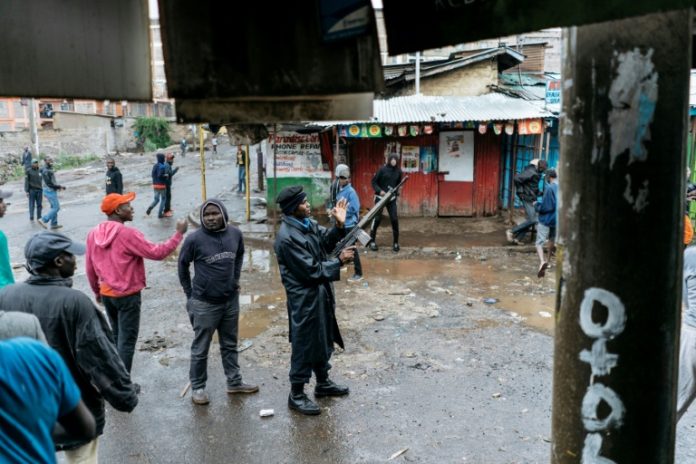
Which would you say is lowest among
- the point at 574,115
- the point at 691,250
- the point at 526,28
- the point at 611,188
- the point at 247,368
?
the point at 247,368

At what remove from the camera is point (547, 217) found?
9.83m

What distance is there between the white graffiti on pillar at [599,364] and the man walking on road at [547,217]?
306 inches

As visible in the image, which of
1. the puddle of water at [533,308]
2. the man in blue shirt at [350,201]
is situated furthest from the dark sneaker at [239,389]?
the man in blue shirt at [350,201]

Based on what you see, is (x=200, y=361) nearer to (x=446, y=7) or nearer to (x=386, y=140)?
(x=446, y=7)

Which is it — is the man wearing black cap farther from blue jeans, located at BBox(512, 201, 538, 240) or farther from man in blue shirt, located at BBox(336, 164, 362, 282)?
blue jeans, located at BBox(512, 201, 538, 240)

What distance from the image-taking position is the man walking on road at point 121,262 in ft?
17.7

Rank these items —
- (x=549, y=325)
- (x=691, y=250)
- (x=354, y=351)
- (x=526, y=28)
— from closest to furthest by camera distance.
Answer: (x=526, y=28) → (x=691, y=250) → (x=354, y=351) → (x=549, y=325)

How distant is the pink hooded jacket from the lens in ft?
17.7

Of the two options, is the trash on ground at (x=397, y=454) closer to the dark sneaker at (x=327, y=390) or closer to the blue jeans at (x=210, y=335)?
the dark sneaker at (x=327, y=390)

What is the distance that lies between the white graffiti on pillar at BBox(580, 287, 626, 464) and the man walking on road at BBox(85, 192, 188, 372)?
4023mm

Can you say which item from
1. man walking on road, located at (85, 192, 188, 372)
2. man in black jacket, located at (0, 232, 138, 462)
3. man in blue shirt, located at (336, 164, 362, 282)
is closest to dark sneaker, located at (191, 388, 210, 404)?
man walking on road, located at (85, 192, 188, 372)

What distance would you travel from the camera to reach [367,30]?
8.71 ft

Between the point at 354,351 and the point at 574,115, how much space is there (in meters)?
5.09

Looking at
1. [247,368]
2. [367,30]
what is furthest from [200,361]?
[367,30]
